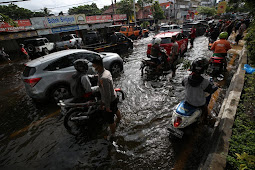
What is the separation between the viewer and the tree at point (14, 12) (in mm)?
42156

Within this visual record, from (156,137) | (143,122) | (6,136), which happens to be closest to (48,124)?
(6,136)

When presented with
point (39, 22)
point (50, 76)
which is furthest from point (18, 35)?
point (50, 76)

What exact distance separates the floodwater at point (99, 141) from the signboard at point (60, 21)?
16.4 metres

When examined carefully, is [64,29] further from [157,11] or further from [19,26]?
[157,11]

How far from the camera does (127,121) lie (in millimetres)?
3943

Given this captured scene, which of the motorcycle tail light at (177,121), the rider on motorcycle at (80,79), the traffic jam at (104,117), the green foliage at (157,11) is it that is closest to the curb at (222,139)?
the traffic jam at (104,117)

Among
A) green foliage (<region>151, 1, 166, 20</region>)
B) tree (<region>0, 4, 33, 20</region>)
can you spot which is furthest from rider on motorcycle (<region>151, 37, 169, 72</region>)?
tree (<region>0, 4, 33, 20</region>)

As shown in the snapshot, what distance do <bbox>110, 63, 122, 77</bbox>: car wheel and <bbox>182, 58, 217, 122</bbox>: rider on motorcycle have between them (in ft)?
15.2

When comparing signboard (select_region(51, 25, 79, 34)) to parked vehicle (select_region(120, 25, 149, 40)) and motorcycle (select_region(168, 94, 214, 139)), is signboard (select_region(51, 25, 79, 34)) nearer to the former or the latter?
parked vehicle (select_region(120, 25, 149, 40))

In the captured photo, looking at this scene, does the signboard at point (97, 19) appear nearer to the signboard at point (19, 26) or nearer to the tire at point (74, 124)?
the signboard at point (19, 26)

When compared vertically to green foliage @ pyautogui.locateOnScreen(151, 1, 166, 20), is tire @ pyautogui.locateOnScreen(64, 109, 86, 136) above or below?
below

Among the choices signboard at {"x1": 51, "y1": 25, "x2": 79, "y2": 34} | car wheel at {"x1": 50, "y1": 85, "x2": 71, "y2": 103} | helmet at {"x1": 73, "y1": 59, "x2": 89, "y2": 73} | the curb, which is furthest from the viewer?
signboard at {"x1": 51, "y1": 25, "x2": 79, "y2": 34}

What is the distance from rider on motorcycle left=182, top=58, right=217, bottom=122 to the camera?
2.58 metres

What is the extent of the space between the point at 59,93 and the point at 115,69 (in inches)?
123
